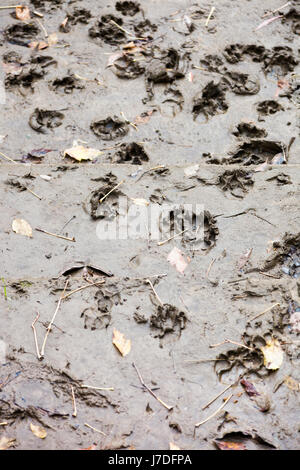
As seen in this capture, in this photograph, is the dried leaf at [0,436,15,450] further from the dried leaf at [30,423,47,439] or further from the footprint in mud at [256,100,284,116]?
the footprint in mud at [256,100,284,116]

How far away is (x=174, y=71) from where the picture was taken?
3.71m

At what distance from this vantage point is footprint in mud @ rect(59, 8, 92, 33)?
13.1ft

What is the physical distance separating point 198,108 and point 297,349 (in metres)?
1.73

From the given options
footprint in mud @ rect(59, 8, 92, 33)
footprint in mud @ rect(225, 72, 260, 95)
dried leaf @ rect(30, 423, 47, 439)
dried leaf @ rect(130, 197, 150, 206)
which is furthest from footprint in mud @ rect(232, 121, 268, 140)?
dried leaf @ rect(30, 423, 47, 439)

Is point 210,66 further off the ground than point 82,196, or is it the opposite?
point 210,66

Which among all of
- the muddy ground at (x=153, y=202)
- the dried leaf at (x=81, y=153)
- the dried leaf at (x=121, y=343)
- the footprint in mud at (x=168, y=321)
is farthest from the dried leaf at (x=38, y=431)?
the dried leaf at (x=81, y=153)

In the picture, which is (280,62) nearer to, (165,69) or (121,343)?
(165,69)

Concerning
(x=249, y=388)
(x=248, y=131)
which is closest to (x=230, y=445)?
(x=249, y=388)

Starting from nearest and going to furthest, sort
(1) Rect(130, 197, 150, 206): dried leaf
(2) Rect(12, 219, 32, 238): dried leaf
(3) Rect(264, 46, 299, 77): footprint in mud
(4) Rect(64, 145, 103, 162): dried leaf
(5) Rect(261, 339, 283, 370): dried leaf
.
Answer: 1. (5) Rect(261, 339, 283, 370): dried leaf
2. (2) Rect(12, 219, 32, 238): dried leaf
3. (1) Rect(130, 197, 150, 206): dried leaf
4. (4) Rect(64, 145, 103, 162): dried leaf
5. (3) Rect(264, 46, 299, 77): footprint in mud

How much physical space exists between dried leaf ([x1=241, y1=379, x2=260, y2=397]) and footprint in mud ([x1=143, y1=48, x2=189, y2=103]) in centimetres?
197

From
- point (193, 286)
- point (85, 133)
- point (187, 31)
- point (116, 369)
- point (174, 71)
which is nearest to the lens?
point (116, 369)

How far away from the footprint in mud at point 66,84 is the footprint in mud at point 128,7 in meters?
0.80

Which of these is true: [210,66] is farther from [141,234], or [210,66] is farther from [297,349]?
[297,349]
